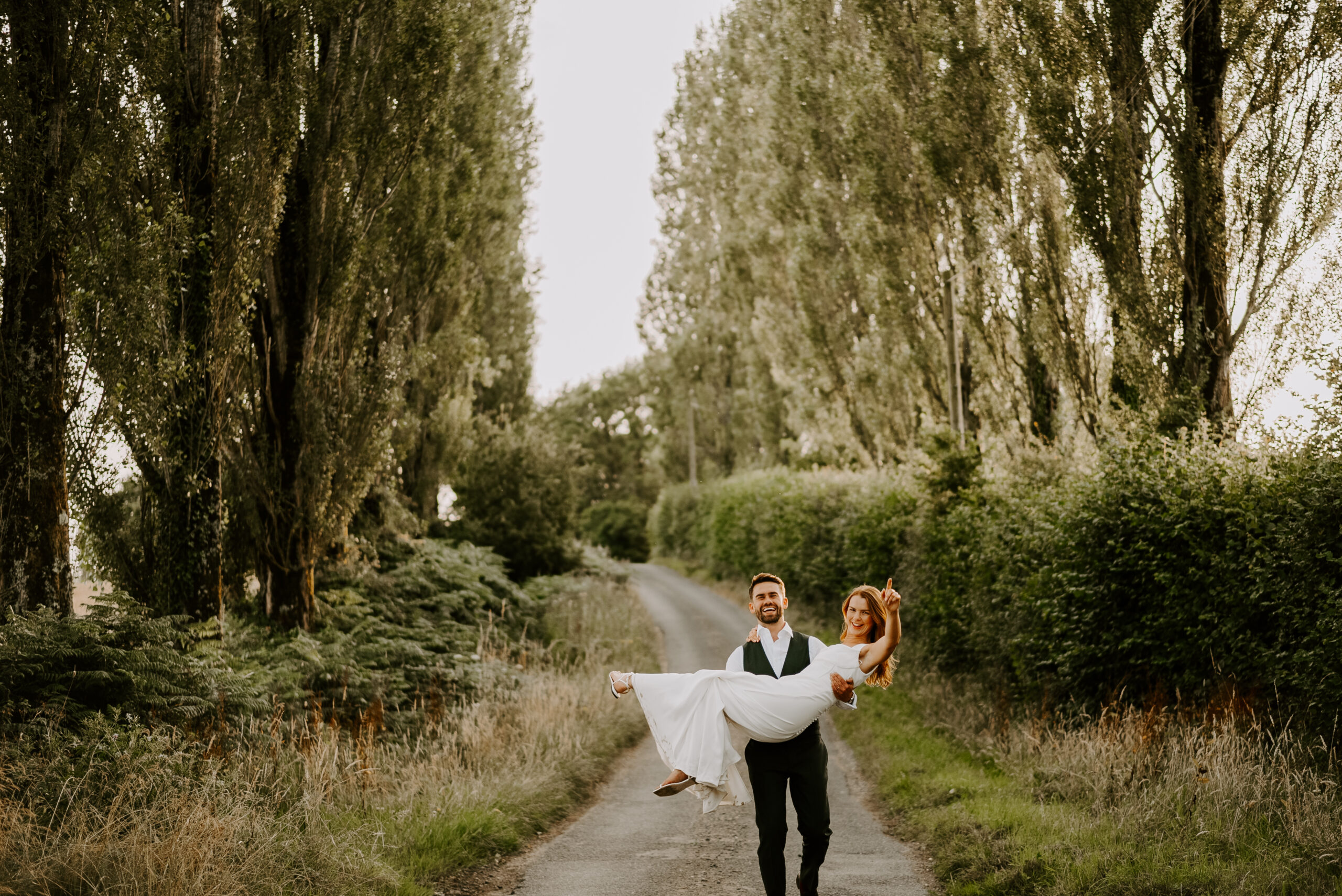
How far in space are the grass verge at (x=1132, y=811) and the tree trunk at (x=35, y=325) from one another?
7.46 meters

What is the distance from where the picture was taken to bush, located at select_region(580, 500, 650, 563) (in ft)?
161

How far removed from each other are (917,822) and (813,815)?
3552mm

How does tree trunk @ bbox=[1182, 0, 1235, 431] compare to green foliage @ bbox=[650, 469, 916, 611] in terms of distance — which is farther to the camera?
green foliage @ bbox=[650, 469, 916, 611]

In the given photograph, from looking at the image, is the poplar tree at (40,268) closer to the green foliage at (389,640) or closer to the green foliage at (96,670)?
the green foliage at (96,670)

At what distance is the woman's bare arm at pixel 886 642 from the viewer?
471 centimetres

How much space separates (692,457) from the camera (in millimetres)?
43438

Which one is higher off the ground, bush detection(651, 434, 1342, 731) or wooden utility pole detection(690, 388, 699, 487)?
wooden utility pole detection(690, 388, 699, 487)

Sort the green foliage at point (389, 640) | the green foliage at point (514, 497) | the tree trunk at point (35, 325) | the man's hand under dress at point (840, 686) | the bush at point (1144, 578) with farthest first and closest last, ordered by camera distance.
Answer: the green foliage at point (514, 497) < the green foliage at point (389, 640) < the tree trunk at point (35, 325) < the bush at point (1144, 578) < the man's hand under dress at point (840, 686)

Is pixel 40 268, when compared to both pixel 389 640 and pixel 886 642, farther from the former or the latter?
pixel 886 642

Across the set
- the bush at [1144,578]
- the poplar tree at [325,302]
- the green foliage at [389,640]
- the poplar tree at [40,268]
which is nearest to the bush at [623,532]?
the green foliage at [389,640]

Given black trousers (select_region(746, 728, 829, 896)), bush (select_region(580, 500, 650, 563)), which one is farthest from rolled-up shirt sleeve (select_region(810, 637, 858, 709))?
bush (select_region(580, 500, 650, 563))

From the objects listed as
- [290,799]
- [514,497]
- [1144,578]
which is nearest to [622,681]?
[290,799]

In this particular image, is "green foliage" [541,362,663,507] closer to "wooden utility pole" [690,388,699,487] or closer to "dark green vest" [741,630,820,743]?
"wooden utility pole" [690,388,699,487]

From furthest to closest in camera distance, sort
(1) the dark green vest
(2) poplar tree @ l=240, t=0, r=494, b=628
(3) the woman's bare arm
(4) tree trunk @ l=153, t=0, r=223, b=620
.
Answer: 1. (2) poplar tree @ l=240, t=0, r=494, b=628
2. (4) tree trunk @ l=153, t=0, r=223, b=620
3. (1) the dark green vest
4. (3) the woman's bare arm
